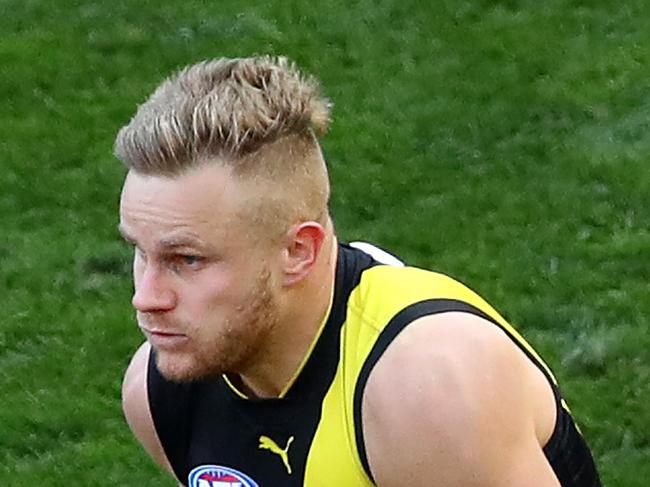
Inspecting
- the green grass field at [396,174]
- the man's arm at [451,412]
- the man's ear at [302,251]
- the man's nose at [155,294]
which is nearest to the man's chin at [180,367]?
the man's nose at [155,294]

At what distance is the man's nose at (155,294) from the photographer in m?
2.52

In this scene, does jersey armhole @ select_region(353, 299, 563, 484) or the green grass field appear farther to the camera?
the green grass field

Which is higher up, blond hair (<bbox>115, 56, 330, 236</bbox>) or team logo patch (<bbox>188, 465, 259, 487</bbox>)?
blond hair (<bbox>115, 56, 330, 236</bbox>)

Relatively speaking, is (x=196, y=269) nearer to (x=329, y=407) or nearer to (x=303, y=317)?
(x=303, y=317)

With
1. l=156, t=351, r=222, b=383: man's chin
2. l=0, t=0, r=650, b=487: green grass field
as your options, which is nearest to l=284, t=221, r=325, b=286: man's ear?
l=156, t=351, r=222, b=383: man's chin

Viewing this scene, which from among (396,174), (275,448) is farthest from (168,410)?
(396,174)

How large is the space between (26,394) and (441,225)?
1.78 m

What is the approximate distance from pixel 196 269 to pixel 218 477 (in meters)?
0.51

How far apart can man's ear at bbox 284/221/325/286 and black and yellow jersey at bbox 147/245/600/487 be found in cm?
11

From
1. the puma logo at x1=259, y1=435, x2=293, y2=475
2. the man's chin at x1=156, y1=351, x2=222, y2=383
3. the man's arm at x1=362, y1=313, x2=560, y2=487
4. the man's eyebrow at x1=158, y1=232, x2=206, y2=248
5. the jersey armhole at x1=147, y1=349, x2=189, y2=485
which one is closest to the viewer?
the man's arm at x1=362, y1=313, x2=560, y2=487

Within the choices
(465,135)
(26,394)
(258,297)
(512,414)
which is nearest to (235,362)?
(258,297)

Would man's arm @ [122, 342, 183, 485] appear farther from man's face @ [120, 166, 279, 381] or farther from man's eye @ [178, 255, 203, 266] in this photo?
man's eye @ [178, 255, 203, 266]

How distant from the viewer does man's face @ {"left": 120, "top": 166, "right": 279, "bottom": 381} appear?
2.49 meters

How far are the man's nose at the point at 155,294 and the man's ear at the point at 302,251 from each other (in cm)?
21
